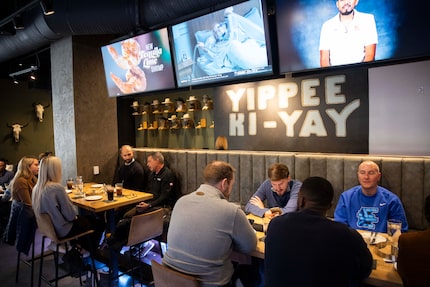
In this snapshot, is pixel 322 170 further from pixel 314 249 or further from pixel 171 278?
pixel 171 278

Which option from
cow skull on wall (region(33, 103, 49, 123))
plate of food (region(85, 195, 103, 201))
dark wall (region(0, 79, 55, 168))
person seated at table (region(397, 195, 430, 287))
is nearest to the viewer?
person seated at table (region(397, 195, 430, 287))

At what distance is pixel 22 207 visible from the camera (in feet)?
11.1

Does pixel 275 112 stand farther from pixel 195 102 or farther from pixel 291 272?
pixel 291 272

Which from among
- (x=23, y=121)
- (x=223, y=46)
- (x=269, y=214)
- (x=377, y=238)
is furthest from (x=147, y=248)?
(x=23, y=121)

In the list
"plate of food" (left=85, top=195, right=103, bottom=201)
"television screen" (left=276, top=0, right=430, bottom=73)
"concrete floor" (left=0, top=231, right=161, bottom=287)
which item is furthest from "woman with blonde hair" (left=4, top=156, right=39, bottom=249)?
"television screen" (left=276, top=0, right=430, bottom=73)

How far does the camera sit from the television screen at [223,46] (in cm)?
309

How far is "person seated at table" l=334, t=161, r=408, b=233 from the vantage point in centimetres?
269

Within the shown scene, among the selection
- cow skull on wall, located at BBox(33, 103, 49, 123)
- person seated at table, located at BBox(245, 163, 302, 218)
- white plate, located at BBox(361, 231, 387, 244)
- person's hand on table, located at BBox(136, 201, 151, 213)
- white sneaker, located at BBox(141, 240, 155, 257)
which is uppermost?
cow skull on wall, located at BBox(33, 103, 49, 123)

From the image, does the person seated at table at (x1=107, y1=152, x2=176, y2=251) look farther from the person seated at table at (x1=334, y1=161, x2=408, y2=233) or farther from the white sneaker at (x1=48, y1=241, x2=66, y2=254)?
the person seated at table at (x1=334, y1=161, x2=408, y2=233)

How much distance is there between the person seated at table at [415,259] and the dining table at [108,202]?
2.67 m

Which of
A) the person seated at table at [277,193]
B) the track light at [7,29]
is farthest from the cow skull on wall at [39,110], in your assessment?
the person seated at table at [277,193]

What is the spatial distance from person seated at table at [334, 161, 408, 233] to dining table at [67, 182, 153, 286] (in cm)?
230

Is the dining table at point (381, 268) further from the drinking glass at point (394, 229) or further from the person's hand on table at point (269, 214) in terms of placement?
the person's hand on table at point (269, 214)

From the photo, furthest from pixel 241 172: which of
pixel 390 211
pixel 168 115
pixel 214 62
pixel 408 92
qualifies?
pixel 168 115
